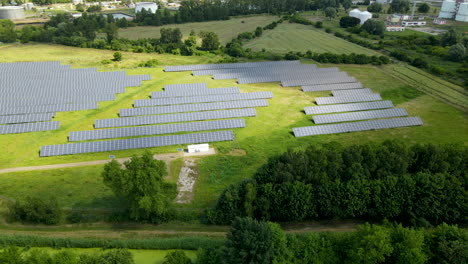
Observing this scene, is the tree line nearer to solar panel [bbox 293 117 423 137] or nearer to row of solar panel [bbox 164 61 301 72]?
solar panel [bbox 293 117 423 137]

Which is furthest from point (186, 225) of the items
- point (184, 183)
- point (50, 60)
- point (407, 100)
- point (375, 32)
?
point (375, 32)

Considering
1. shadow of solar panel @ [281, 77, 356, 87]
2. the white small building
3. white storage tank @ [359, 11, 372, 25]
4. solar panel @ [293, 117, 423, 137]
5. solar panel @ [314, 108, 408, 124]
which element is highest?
white storage tank @ [359, 11, 372, 25]

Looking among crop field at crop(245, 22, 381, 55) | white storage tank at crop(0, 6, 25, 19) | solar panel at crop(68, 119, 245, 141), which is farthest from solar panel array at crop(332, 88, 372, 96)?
white storage tank at crop(0, 6, 25, 19)

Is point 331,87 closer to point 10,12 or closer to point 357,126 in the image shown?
point 357,126

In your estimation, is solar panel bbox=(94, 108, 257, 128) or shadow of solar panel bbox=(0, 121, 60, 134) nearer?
shadow of solar panel bbox=(0, 121, 60, 134)

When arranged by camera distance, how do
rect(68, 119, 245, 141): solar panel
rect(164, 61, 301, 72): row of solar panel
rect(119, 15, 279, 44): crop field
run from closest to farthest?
rect(68, 119, 245, 141): solar panel, rect(164, 61, 301, 72): row of solar panel, rect(119, 15, 279, 44): crop field
